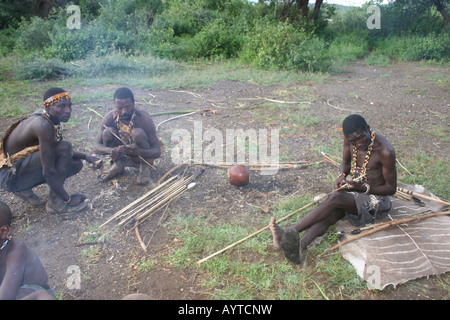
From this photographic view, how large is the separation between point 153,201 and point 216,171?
1089mm

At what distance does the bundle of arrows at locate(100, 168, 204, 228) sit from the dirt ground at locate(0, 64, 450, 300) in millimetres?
86

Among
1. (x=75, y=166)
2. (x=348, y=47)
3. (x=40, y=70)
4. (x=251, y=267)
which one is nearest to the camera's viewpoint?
(x=251, y=267)

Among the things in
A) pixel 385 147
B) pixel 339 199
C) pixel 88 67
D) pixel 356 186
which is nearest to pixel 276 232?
pixel 339 199

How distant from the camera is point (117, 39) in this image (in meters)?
10.8

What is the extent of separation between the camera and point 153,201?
11.9 feet

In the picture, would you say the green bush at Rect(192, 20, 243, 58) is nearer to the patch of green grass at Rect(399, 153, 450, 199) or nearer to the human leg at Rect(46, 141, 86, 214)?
the patch of green grass at Rect(399, 153, 450, 199)

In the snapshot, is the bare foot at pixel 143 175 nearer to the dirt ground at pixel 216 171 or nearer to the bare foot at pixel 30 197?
the dirt ground at pixel 216 171

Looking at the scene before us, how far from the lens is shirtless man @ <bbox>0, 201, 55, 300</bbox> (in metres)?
2.05

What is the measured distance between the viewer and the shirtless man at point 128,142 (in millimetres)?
4016

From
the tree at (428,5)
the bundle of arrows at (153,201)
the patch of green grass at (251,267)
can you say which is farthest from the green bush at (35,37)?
the tree at (428,5)

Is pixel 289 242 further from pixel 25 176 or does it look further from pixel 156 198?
pixel 25 176

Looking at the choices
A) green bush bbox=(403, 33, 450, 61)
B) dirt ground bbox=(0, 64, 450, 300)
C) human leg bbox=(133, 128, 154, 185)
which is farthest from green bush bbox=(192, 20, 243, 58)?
human leg bbox=(133, 128, 154, 185)

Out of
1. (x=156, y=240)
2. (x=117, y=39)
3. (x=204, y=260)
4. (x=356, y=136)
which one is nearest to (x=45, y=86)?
(x=117, y=39)

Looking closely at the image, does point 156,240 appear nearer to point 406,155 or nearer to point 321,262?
point 321,262
